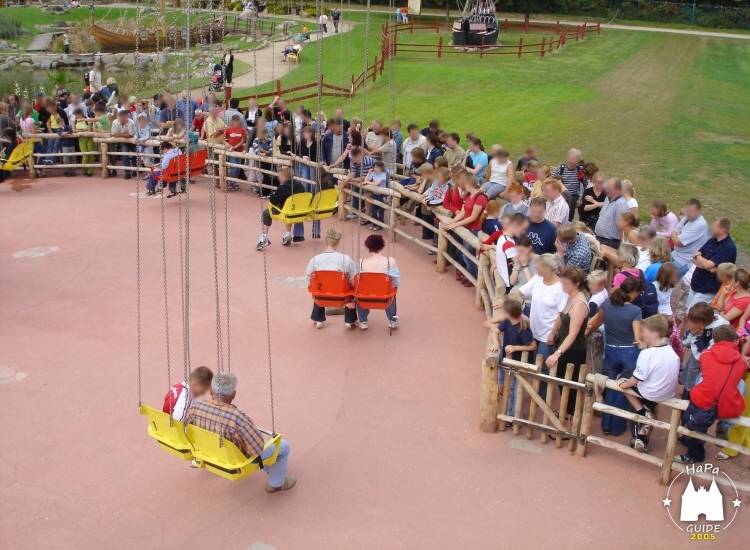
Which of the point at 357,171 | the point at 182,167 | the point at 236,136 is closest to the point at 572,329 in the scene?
the point at 357,171

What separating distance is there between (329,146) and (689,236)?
7.02 metres

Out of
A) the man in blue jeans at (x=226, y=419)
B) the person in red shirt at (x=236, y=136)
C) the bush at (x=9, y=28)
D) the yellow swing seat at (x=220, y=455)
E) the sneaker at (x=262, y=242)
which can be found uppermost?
the bush at (x=9, y=28)

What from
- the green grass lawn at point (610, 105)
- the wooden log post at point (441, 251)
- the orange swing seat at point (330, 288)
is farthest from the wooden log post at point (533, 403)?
the green grass lawn at point (610, 105)

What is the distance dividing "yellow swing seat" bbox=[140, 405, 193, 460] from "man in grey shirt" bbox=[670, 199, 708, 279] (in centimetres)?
629

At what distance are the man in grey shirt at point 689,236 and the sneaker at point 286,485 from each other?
5467 mm

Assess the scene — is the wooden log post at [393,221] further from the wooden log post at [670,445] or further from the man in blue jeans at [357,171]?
the wooden log post at [670,445]

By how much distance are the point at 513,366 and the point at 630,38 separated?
38.6 metres

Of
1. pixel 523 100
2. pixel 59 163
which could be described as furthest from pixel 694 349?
pixel 523 100

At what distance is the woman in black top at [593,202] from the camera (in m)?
10.8

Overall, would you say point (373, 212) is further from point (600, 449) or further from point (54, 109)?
point (54, 109)

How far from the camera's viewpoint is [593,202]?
10.8 m

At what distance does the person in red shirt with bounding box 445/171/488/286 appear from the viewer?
1066cm

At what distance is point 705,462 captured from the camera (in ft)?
22.7

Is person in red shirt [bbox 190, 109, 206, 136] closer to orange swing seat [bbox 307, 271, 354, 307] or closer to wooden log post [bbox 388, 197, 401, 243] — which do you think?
wooden log post [bbox 388, 197, 401, 243]
